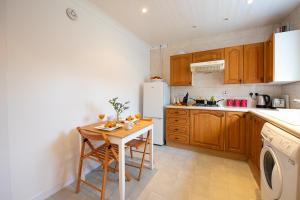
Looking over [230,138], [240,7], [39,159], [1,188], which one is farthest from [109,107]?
[240,7]

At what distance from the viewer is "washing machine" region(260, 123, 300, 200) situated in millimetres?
849

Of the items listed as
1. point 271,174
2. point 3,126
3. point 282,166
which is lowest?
point 271,174

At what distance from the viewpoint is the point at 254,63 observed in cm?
251

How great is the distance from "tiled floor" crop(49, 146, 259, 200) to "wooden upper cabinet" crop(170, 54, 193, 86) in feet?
5.53

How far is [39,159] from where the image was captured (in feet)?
4.87

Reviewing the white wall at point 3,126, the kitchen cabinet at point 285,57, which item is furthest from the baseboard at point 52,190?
the kitchen cabinet at point 285,57

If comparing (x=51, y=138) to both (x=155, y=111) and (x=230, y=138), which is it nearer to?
(x=155, y=111)

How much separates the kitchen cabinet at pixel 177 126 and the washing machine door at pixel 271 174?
61.7 inches

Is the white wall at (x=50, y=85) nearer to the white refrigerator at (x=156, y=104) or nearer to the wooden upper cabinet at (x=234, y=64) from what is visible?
the white refrigerator at (x=156, y=104)

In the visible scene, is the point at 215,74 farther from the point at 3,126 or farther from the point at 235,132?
the point at 3,126

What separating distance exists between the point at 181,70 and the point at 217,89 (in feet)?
3.03

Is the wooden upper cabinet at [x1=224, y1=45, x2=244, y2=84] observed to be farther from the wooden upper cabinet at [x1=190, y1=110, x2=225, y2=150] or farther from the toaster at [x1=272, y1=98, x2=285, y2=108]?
the wooden upper cabinet at [x1=190, y1=110, x2=225, y2=150]

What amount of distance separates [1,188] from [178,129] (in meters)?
2.64

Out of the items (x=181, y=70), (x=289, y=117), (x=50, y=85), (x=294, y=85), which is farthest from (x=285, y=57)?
(x=50, y=85)
